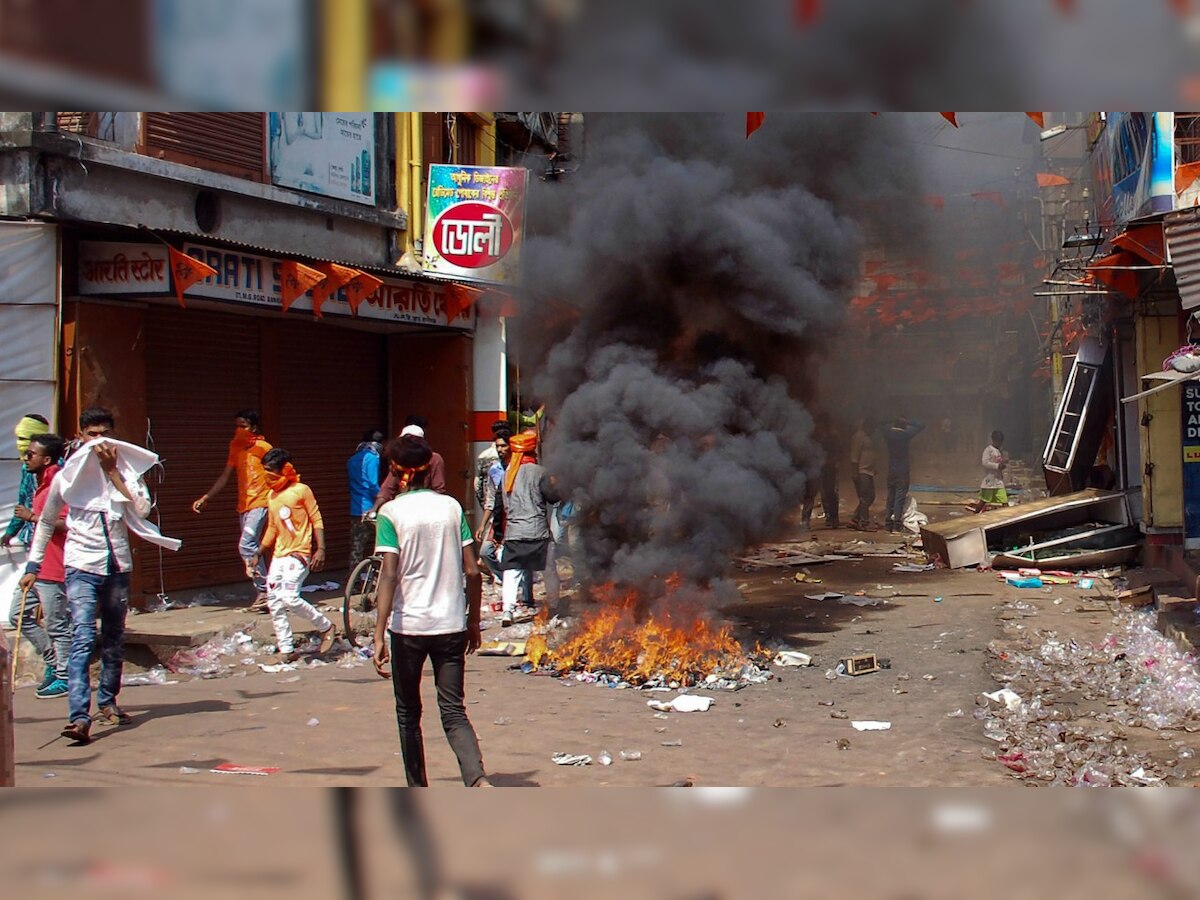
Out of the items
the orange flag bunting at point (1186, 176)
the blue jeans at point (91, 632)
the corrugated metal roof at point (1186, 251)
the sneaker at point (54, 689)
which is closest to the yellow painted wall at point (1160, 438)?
the orange flag bunting at point (1186, 176)

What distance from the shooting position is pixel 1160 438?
36.5 ft

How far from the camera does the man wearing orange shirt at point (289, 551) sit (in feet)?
27.7

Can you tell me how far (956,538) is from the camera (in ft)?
42.0

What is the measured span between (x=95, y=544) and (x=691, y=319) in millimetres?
5369

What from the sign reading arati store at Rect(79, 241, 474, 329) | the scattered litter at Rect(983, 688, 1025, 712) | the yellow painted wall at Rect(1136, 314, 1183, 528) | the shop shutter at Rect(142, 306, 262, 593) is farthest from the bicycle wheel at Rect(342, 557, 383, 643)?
the yellow painted wall at Rect(1136, 314, 1183, 528)

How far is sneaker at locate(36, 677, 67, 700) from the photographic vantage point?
7.24 meters

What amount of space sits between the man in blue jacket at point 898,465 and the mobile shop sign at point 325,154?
8.37m

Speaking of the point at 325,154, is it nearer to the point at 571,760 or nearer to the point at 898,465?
the point at 571,760

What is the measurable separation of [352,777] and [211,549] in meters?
6.58

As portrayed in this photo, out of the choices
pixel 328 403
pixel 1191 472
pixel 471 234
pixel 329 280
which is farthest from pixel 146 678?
pixel 1191 472

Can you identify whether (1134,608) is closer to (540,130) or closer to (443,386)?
(443,386)

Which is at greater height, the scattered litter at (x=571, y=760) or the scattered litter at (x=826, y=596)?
the scattered litter at (x=826, y=596)

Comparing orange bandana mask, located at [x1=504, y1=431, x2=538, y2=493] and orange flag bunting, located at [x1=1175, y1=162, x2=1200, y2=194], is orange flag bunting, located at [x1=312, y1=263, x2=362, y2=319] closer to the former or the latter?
orange bandana mask, located at [x1=504, y1=431, x2=538, y2=493]

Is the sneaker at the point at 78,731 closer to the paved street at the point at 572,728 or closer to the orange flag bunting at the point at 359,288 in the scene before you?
the paved street at the point at 572,728
